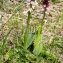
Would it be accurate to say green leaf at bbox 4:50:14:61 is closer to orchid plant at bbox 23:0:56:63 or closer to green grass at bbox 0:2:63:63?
green grass at bbox 0:2:63:63

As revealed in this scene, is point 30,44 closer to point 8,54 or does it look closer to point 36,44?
point 36,44

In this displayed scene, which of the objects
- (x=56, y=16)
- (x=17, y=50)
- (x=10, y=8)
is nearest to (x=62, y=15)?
(x=56, y=16)

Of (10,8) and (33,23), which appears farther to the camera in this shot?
(10,8)

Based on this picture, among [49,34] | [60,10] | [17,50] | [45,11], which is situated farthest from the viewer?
[60,10]

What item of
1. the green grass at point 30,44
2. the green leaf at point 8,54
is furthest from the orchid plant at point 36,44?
the green leaf at point 8,54

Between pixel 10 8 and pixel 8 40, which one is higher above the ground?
pixel 10 8

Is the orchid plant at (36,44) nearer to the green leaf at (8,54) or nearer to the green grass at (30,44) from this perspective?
the green grass at (30,44)

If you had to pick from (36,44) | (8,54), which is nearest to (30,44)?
(36,44)

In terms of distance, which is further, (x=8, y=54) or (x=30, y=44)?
(x=30, y=44)

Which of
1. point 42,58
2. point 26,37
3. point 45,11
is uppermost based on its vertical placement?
point 45,11

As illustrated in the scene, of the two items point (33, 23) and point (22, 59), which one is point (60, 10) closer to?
point (33, 23)

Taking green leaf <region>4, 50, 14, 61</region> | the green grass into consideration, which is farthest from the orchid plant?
green leaf <region>4, 50, 14, 61</region>
